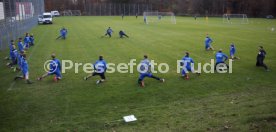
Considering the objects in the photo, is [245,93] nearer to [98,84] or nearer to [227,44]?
[98,84]

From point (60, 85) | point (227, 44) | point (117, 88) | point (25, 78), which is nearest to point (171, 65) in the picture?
point (117, 88)

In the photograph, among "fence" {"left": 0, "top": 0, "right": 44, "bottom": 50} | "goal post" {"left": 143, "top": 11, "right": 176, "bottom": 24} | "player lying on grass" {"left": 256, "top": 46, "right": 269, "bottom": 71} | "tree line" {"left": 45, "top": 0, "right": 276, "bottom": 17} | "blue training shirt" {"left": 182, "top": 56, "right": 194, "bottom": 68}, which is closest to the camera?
"blue training shirt" {"left": 182, "top": 56, "right": 194, "bottom": 68}

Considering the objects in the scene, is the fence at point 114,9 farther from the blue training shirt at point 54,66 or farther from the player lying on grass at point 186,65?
the blue training shirt at point 54,66

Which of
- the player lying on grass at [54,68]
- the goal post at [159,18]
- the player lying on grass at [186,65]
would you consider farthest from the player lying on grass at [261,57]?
the goal post at [159,18]

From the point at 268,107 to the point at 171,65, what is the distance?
879 cm

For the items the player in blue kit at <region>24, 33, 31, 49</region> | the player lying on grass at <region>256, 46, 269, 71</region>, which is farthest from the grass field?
the player in blue kit at <region>24, 33, 31, 49</region>

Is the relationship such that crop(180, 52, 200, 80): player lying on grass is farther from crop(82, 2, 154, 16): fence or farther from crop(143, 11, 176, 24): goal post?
crop(82, 2, 154, 16): fence

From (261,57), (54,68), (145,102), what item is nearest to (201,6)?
→ (261,57)

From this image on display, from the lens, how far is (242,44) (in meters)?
28.0

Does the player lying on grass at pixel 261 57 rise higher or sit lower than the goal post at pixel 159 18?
lower

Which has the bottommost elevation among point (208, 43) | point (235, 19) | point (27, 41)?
point (208, 43)

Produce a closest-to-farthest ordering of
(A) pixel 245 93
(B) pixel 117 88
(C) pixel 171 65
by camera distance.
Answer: (A) pixel 245 93, (B) pixel 117 88, (C) pixel 171 65

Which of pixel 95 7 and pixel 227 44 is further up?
pixel 95 7

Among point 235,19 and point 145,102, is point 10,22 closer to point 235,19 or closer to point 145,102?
point 145,102
